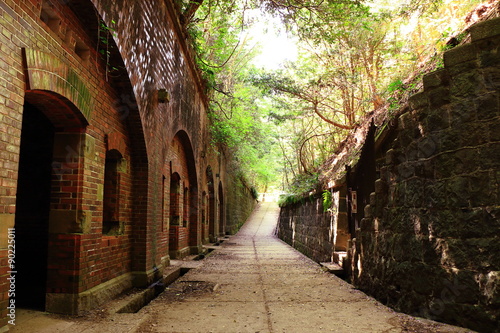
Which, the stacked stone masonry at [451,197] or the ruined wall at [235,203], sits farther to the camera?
the ruined wall at [235,203]

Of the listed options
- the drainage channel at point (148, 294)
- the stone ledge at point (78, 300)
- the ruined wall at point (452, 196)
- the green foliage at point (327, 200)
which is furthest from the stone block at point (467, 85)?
the green foliage at point (327, 200)

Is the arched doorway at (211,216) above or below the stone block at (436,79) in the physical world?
below

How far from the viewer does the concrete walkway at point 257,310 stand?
3840 millimetres

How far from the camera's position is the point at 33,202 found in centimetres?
448

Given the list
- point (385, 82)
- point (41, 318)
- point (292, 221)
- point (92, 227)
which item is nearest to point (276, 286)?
point (92, 227)

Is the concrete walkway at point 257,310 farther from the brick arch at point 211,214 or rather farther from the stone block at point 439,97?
the brick arch at point 211,214

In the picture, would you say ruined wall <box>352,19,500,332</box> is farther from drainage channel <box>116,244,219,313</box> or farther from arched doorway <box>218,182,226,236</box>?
arched doorway <box>218,182,226,236</box>

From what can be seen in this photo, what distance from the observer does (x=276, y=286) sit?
6.29 meters

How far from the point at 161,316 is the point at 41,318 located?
4.22 ft

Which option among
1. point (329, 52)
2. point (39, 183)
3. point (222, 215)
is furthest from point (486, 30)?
point (222, 215)

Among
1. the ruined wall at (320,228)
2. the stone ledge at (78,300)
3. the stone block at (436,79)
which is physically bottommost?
the stone ledge at (78,300)

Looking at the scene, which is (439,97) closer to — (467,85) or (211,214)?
(467,85)

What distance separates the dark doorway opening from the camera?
446 centimetres

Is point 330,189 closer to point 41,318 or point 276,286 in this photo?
point 276,286
